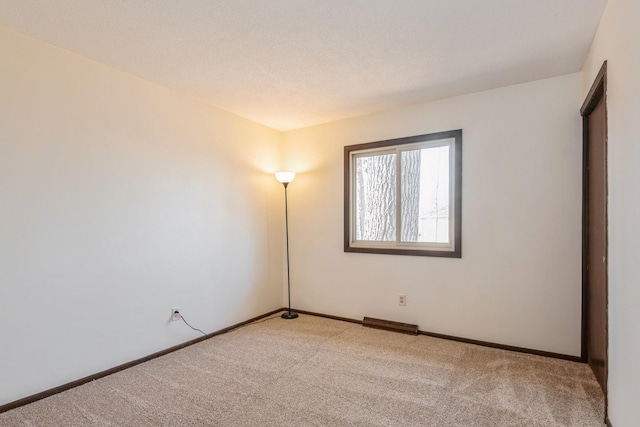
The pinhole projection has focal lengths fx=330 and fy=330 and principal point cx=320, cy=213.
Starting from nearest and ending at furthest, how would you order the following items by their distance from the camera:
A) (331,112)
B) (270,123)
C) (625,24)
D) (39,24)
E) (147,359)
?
(625,24) < (39,24) < (147,359) < (331,112) < (270,123)

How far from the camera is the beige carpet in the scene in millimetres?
1951

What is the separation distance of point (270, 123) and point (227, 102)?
30.6 inches

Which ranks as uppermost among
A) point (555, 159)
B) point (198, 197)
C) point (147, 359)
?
point (555, 159)

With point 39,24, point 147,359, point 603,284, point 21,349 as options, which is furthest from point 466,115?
point 21,349

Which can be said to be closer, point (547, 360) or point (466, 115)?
point (547, 360)

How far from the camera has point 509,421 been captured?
75.0 inches

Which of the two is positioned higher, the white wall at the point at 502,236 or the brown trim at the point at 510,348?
the white wall at the point at 502,236

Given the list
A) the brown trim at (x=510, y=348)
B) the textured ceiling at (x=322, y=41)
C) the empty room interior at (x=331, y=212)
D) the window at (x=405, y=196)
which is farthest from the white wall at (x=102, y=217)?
the brown trim at (x=510, y=348)

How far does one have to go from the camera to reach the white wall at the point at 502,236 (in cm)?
274

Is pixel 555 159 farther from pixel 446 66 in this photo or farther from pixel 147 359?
pixel 147 359

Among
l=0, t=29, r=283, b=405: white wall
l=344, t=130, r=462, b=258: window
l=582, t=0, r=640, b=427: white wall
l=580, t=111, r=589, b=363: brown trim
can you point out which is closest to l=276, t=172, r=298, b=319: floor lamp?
l=0, t=29, r=283, b=405: white wall

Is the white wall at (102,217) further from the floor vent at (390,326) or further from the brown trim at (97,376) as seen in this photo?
the floor vent at (390,326)

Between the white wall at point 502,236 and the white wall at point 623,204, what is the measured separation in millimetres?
938

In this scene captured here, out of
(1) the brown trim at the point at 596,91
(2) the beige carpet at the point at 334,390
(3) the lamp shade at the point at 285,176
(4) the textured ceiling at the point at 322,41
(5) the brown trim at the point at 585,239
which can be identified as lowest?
(2) the beige carpet at the point at 334,390
